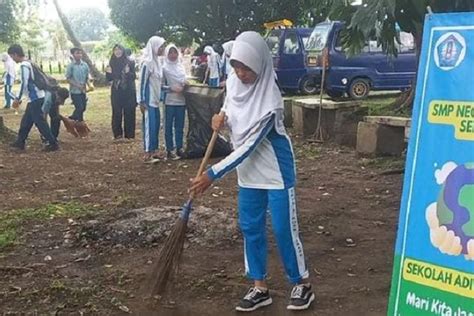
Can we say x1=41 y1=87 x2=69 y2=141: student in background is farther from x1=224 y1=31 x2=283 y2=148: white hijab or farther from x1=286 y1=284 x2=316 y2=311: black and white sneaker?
x1=286 y1=284 x2=316 y2=311: black and white sneaker

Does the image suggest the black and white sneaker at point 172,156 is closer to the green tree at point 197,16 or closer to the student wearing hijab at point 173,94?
the student wearing hijab at point 173,94

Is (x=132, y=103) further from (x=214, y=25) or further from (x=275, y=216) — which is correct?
(x=214, y=25)

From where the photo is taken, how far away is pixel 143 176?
8.27 m

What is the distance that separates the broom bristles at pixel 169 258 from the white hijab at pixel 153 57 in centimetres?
505

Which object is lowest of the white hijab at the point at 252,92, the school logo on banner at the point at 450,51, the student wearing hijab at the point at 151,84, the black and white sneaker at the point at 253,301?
the black and white sneaker at the point at 253,301

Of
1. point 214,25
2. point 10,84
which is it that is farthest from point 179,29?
point 10,84

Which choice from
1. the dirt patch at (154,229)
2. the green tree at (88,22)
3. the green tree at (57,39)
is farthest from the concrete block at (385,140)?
the green tree at (88,22)

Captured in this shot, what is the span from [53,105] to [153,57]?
273cm

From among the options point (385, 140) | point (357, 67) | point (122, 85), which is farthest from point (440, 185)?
point (357, 67)

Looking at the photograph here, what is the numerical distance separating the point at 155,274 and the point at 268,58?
1.44 meters

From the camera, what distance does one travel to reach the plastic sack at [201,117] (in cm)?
886

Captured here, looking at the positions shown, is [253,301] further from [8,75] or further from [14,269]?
[8,75]

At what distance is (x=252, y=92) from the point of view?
3.79 m

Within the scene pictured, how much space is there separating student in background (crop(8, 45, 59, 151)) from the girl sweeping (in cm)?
658
